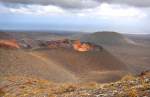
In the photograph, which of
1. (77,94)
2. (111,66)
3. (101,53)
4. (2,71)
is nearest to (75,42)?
(101,53)

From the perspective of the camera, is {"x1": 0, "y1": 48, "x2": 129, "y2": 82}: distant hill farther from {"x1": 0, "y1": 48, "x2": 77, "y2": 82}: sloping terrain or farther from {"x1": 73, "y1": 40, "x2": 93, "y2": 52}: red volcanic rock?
{"x1": 73, "y1": 40, "x2": 93, "y2": 52}: red volcanic rock

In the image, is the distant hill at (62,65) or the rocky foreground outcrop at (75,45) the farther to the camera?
the rocky foreground outcrop at (75,45)

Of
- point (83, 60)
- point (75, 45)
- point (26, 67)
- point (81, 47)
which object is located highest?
point (75, 45)

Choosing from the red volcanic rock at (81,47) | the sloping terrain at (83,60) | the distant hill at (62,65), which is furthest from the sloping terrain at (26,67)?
the red volcanic rock at (81,47)

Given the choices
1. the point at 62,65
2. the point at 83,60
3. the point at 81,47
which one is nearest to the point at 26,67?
the point at 62,65

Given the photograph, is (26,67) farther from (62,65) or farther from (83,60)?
(83,60)

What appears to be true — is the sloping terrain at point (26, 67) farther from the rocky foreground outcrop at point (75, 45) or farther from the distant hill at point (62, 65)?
the rocky foreground outcrop at point (75, 45)

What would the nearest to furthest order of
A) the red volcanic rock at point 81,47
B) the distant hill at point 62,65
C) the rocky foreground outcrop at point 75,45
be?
1. the distant hill at point 62,65
2. the rocky foreground outcrop at point 75,45
3. the red volcanic rock at point 81,47

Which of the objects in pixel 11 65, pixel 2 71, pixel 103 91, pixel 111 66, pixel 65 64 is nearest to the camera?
pixel 103 91

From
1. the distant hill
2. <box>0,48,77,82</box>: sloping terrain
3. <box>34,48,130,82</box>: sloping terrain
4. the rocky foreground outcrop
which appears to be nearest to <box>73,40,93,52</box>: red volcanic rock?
the rocky foreground outcrop

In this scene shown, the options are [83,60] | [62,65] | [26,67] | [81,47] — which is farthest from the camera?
[81,47]

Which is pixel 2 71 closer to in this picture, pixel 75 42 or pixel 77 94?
pixel 77 94
